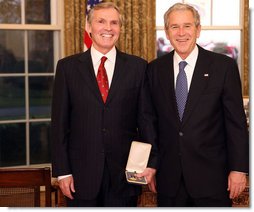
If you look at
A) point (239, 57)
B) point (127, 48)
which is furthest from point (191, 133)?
point (239, 57)

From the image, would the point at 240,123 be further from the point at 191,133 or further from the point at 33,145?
the point at 33,145

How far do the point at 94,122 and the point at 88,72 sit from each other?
235mm

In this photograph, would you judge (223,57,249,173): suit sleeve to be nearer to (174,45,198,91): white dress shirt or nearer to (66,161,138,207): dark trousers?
(174,45,198,91): white dress shirt

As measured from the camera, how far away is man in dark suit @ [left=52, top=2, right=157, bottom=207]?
1.92m

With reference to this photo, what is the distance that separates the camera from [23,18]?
490 centimetres

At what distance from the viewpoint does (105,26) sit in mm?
1926

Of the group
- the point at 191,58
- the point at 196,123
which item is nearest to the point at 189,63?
the point at 191,58

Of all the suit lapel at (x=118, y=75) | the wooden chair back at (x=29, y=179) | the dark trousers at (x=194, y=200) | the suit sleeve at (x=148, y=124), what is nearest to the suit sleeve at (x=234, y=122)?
the dark trousers at (x=194, y=200)

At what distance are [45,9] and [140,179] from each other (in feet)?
11.9

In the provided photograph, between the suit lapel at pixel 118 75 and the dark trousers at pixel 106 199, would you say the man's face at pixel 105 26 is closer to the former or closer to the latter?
the suit lapel at pixel 118 75

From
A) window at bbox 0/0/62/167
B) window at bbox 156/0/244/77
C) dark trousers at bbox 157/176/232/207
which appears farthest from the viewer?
window at bbox 156/0/244/77

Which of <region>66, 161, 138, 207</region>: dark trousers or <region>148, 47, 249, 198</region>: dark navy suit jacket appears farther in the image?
<region>66, 161, 138, 207</region>: dark trousers

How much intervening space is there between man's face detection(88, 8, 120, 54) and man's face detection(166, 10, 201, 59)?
256mm

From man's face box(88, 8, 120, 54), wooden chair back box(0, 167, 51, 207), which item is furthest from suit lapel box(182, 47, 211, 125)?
wooden chair back box(0, 167, 51, 207)
